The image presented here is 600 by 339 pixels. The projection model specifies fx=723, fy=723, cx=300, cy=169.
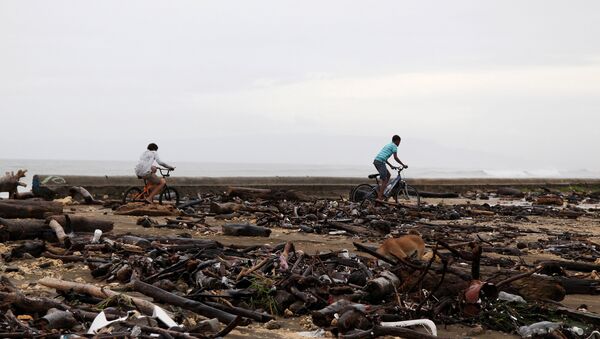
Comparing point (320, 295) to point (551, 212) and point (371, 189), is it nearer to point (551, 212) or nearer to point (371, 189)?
point (371, 189)

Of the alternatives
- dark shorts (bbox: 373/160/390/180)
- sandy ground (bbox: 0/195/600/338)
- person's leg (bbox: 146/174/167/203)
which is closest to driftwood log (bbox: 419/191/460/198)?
dark shorts (bbox: 373/160/390/180)

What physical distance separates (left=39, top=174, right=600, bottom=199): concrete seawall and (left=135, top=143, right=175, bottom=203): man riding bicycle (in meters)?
3.52

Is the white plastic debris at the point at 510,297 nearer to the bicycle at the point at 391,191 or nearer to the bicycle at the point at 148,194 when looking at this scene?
the bicycle at the point at 391,191

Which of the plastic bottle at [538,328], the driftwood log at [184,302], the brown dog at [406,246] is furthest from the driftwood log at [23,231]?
the plastic bottle at [538,328]

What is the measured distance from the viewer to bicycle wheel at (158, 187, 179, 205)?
1719 cm

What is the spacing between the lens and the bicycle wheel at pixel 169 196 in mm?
17188

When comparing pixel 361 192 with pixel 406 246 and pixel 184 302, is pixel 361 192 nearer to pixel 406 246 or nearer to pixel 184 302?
pixel 406 246

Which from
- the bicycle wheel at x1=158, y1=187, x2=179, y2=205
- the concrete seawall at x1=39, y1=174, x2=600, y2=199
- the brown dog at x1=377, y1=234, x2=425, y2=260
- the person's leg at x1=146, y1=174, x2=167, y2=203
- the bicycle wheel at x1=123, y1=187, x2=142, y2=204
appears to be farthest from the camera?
the concrete seawall at x1=39, y1=174, x2=600, y2=199

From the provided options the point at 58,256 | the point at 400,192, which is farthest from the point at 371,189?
the point at 58,256

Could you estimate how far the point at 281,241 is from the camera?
426 inches

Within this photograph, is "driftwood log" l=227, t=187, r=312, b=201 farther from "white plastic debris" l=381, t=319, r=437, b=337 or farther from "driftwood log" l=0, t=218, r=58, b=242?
"white plastic debris" l=381, t=319, r=437, b=337

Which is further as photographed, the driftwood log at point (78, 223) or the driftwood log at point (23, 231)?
the driftwood log at point (78, 223)

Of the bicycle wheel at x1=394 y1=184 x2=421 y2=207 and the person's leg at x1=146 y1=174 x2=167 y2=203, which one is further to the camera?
the bicycle wheel at x1=394 y1=184 x2=421 y2=207

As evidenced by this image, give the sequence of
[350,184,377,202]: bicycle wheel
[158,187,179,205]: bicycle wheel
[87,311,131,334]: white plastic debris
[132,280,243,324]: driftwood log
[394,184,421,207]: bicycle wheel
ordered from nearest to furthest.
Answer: [87,311,131,334]: white plastic debris, [132,280,243,324]: driftwood log, [158,187,179,205]: bicycle wheel, [394,184,421,207]: bicycle wheel, [350,184,377,202]: bicycle wheel
